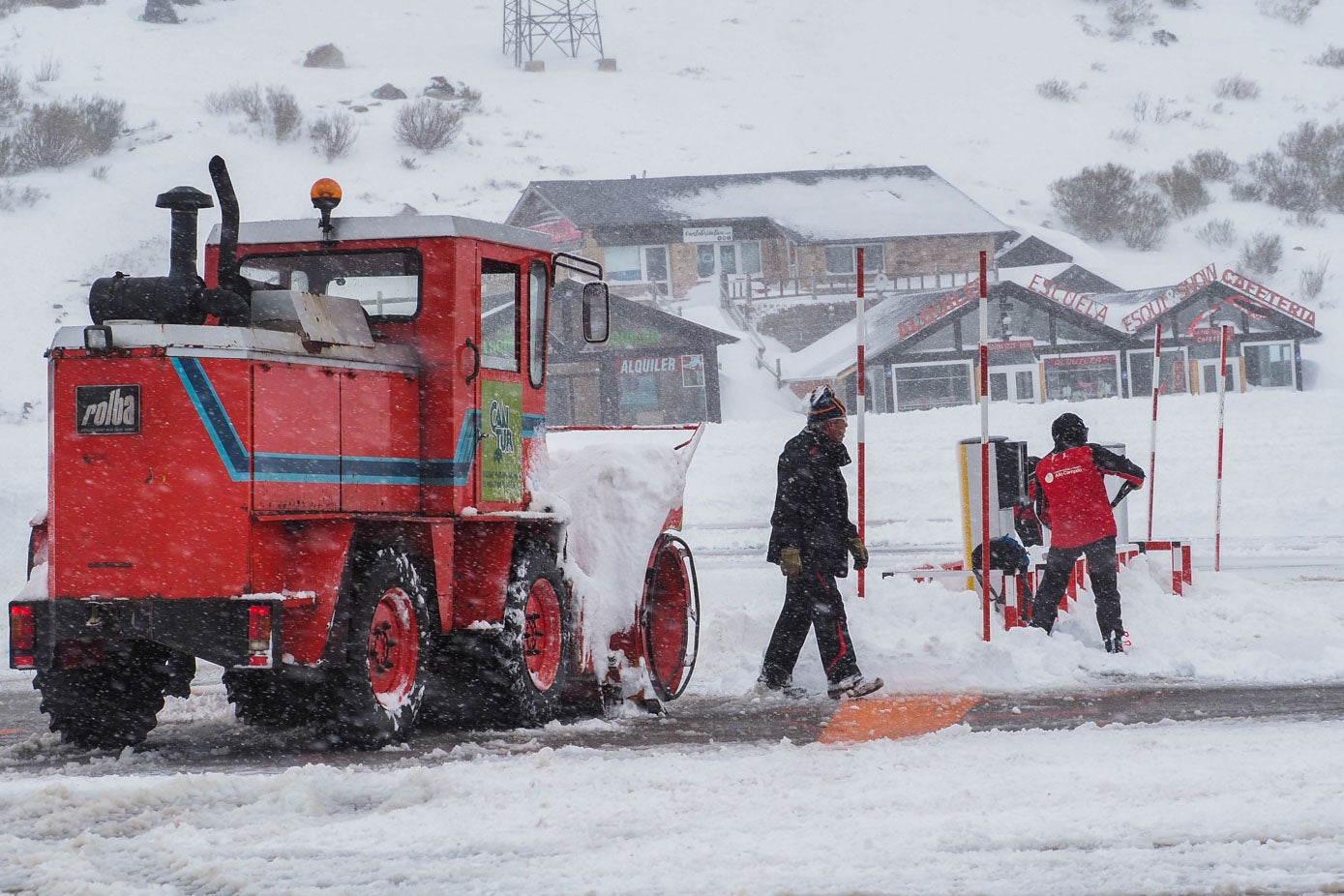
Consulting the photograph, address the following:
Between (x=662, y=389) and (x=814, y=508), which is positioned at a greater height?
(x=662, y=389)

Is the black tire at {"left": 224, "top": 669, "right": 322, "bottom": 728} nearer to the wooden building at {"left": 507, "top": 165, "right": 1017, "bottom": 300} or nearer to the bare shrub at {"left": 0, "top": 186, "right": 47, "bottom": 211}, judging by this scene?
the wooden building at {"left": 507, "top": 165, "right": 1017, "bottom": 300}

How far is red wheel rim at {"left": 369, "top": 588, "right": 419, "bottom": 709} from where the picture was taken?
762 centimetres

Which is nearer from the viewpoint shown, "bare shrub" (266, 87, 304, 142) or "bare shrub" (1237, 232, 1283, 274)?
"bare shrub" (1237, 232, 1283, 274)

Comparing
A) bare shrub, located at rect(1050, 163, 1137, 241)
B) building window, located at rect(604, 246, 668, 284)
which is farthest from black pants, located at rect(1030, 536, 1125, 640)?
bare shrub, located at rect(1050, 163, 1137, 241)

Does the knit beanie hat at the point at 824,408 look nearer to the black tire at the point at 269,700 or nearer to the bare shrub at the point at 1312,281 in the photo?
the black tire at the point at 269,700

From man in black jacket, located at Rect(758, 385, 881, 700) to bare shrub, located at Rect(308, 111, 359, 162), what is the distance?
216 ft

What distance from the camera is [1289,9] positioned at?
110188 millimetres

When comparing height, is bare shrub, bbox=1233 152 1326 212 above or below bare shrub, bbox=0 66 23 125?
below

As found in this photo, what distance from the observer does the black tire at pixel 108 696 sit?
7.51m

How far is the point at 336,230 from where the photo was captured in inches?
331

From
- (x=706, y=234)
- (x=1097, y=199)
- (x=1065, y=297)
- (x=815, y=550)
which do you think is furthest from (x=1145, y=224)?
(x=815, y=550)

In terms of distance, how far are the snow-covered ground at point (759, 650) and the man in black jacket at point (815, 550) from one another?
0.31 metres

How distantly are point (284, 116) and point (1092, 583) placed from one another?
68.4 m

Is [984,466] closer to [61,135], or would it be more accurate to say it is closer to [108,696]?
[108,696]
